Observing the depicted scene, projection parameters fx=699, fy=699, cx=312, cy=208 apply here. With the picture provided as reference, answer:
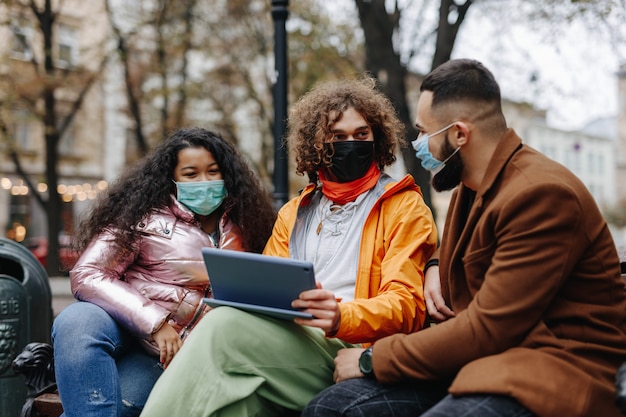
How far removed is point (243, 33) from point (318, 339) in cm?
1611

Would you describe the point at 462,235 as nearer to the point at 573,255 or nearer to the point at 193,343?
the point at 573,255

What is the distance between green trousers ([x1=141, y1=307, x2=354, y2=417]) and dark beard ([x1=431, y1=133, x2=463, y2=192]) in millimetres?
783

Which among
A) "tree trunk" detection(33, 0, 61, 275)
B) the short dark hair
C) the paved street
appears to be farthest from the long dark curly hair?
"tree trunk" detection(33, 0, 61, 275)

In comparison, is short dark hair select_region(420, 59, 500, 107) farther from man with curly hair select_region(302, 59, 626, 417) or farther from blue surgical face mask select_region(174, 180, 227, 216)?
blue surgical face mask select_region(174, 180, 227, 216)

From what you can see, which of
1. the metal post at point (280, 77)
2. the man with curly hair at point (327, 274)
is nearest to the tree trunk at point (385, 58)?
the metal post at point (280, 77)

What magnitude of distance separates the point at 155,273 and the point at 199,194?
0.46 meters

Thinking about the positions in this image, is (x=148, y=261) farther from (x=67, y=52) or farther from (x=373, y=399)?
(x=67, y=52)

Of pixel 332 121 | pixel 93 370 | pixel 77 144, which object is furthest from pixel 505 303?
pixel 77 144

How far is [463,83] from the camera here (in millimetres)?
2512

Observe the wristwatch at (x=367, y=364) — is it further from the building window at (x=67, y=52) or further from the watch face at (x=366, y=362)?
the building window at (x=67, y=52)

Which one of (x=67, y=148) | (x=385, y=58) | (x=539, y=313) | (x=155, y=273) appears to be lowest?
(x=155, y=273)

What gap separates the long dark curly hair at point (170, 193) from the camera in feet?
11.8

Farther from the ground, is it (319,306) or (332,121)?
(332,121)

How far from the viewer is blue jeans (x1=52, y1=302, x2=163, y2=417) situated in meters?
3.01
